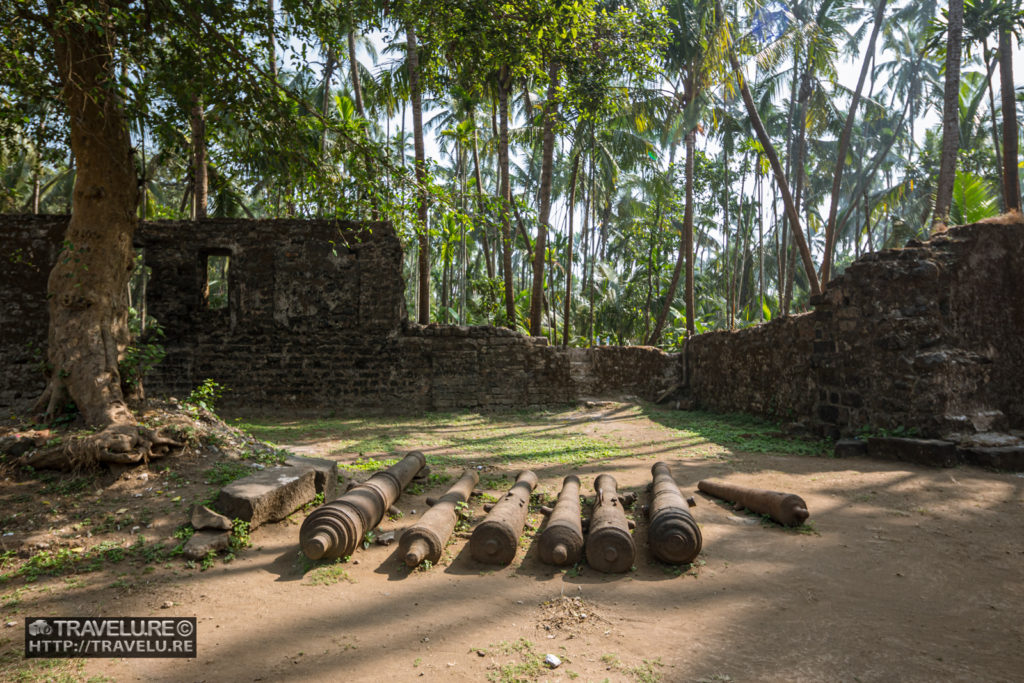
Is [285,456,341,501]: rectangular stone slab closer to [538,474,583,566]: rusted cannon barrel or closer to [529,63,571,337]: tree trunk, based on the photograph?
[538,474,583,566]: rusted cannon barrel

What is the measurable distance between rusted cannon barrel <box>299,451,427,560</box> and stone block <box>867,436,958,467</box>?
5.68m

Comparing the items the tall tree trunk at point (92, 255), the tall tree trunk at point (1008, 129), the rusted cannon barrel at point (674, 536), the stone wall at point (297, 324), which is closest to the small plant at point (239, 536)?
the tall tree trunk at point (92, 255)

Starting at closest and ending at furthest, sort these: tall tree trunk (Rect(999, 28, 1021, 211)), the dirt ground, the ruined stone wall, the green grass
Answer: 1. the dirt ground
2. the ruined stone wall
3. the green grass
4. tall tree trunk (Rect(999, 28, 1021, 211))

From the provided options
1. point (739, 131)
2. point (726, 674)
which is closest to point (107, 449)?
point (726, 674)

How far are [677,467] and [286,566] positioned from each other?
4.44 m

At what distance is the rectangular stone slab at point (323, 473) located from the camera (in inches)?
191

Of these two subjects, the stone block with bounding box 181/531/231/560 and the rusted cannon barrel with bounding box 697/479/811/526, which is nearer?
the stone block with bounding box 181/531/231/560

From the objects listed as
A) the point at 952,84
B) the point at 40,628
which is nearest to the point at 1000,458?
the point at 40,628

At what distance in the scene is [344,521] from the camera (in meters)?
3.69

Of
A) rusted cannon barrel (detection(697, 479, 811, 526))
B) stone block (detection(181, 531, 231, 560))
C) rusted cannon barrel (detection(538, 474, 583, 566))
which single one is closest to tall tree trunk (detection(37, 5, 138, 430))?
stone block (detection(181, 531, 231, 560))

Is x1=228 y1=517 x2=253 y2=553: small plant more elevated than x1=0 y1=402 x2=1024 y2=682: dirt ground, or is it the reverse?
x1=228 y1=517 x2=253 y2=553: small plant

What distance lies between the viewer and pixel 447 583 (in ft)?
11.1

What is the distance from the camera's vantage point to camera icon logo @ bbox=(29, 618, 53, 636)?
8.70ft

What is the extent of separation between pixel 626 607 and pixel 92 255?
5.40 m
